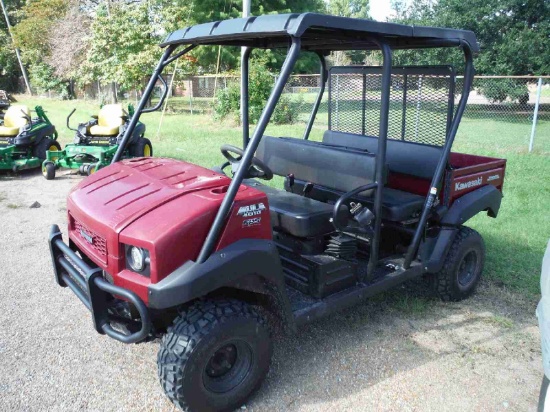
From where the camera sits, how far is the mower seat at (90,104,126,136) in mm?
8883

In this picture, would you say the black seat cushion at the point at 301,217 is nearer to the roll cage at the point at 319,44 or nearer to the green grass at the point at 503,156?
the roll cage at the point at 319,44

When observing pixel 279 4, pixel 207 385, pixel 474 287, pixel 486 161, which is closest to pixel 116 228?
pixel 207 385

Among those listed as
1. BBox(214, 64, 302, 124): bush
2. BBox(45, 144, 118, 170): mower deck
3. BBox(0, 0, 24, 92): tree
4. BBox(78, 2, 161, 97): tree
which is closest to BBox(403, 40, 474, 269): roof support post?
BBox(45, 144, 118, 170): mower deck

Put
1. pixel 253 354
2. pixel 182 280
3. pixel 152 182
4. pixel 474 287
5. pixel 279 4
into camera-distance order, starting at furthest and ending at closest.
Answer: pixel 279 4 → pixel 474 287 → pixel 152 182 → pixel 253 354 → pixel 182 280

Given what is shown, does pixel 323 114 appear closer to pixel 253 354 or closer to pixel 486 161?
pixel 486 161

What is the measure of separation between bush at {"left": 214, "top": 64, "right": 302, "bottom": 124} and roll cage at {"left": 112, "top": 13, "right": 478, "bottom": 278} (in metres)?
10.3

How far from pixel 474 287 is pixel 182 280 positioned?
266 cm

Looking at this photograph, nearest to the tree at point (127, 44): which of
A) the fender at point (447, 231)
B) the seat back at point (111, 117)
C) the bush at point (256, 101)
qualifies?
the bush at point (256, 101)

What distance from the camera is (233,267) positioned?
2.41 metres

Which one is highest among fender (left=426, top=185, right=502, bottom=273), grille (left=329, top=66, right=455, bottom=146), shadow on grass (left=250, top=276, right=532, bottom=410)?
grille (left=329, top=66, right=455, bottom=146)

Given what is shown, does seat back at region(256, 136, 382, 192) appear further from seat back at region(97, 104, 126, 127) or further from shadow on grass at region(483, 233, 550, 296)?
seat back at region(97, 104, 126, 127)

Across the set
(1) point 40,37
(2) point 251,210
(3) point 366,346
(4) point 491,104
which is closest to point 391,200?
(3) point 366,346

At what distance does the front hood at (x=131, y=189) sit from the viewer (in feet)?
8.39

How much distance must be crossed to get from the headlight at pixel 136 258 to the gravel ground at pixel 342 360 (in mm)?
813
